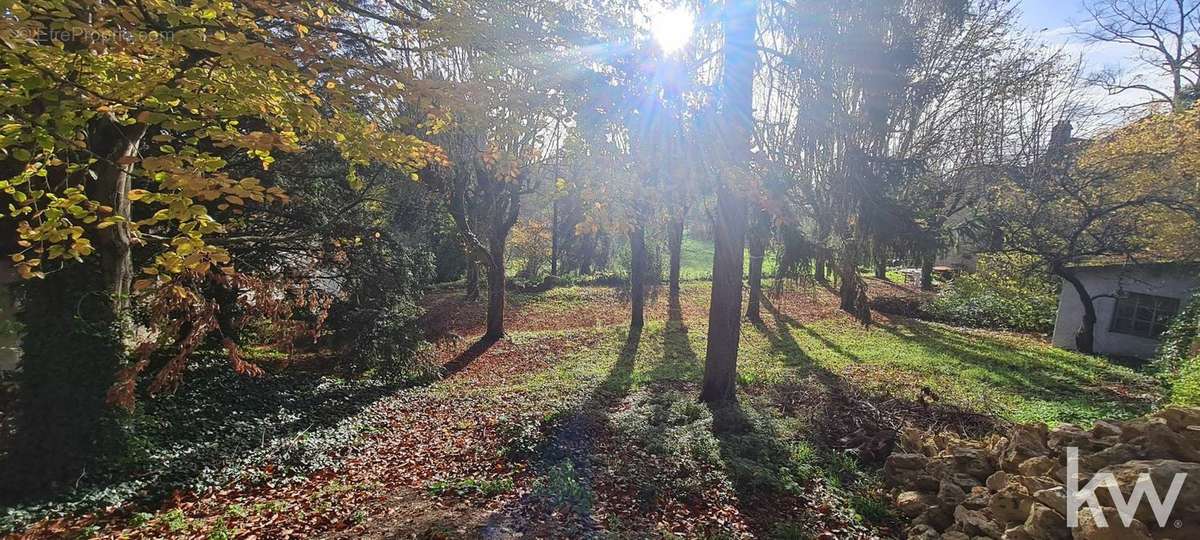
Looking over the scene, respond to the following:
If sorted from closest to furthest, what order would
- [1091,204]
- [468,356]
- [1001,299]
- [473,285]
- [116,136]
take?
[116,136], [468,356], [1091,204], [1001,299], [473,285]

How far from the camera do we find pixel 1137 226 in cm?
1468

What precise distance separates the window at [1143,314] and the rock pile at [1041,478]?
49.2 ft

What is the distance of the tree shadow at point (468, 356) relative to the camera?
13.3 m

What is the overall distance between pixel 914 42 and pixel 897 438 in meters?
8.50

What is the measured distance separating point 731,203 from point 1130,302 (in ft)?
53.2

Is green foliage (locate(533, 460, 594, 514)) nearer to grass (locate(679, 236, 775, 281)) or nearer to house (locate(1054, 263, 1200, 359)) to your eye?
house (locate(1054, 263, 1200, 359))

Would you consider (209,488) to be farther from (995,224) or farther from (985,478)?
(995,224)

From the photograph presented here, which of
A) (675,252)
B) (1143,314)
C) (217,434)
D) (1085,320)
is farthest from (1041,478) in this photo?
(675,252)

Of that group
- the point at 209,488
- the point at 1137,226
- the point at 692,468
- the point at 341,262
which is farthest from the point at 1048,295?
the point at 209,488

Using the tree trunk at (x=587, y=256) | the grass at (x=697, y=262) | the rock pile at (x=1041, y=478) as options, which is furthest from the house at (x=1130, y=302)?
the tree trunk at (x=587, y=256)

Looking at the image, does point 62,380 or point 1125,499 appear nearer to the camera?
point 1125,499

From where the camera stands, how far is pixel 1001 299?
2161cm

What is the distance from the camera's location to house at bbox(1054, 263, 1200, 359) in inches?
569

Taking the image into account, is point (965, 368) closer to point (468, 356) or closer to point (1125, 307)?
point (1125, 307)
